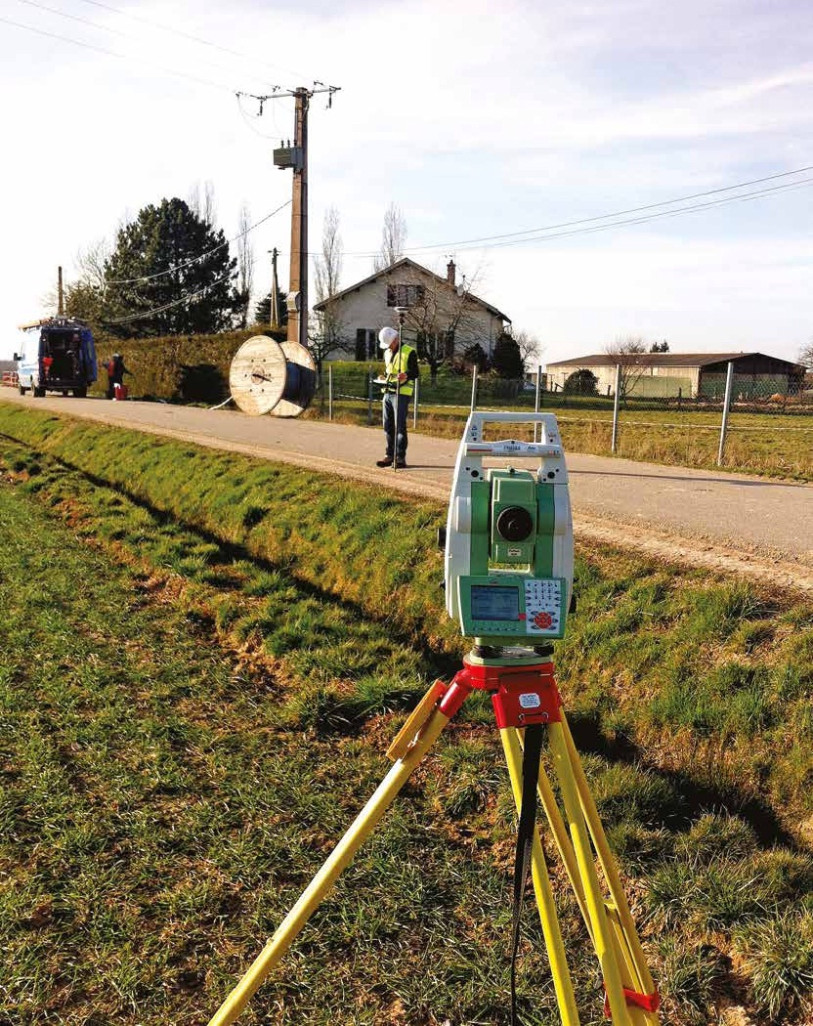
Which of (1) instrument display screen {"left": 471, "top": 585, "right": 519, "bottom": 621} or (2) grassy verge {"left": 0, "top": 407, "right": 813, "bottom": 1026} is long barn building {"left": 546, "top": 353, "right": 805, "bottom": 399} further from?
(1) instrument display screen {"left": 471, "top": 585, "right": 519, "bottom": 621}

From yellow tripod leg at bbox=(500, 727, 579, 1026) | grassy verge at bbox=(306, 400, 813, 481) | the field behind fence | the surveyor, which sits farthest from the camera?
the field behind fence

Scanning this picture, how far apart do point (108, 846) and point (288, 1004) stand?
1.14 meters

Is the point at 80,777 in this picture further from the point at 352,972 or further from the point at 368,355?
the point at 368,355

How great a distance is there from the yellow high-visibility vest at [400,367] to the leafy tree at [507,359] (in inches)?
1568

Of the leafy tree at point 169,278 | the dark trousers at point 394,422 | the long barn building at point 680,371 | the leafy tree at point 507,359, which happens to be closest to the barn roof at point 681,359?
the long barn building at point 680,371

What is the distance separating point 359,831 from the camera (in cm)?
217

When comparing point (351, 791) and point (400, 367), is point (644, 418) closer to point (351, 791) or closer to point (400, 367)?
point (400, 367)

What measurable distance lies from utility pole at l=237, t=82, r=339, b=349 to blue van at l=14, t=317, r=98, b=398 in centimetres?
902

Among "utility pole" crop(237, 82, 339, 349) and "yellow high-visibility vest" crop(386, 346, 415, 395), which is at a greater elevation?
"utility pole" crop(237, 82, 339, 349)

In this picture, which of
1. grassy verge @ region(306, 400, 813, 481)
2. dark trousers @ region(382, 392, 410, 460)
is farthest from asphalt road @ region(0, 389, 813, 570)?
grassy verge @ region(306, 400, 813, 481)

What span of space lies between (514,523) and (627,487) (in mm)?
7690

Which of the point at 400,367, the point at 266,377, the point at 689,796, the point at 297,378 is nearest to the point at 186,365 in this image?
the point at 297,378

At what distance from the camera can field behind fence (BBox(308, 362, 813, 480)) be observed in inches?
511

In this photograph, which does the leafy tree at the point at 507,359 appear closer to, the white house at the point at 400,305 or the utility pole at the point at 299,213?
the white house at the point at 400,305
